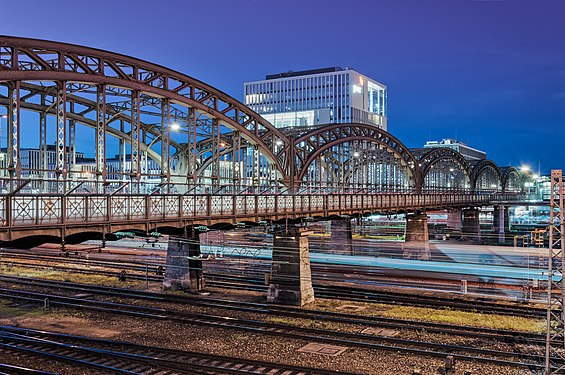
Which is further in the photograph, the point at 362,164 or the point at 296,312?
the point at 362,164

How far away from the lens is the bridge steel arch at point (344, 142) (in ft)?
164

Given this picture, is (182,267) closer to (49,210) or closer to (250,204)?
(250,204)

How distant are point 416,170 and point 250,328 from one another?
58273 millimetres

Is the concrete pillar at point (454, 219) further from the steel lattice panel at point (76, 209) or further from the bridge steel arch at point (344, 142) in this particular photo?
the steel lattice panel at point (76, 209)

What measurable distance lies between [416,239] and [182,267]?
31568mm

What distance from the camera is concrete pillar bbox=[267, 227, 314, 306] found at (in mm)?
31203

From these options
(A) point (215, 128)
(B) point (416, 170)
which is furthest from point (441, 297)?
(B) point (416, 170)

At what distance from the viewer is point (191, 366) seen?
746 inches

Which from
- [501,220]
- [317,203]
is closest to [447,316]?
[317,203]

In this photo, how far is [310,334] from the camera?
24156 mm

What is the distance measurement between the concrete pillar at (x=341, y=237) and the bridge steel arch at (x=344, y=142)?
6.41 meters

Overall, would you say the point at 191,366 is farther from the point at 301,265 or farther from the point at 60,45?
the point at 60,45

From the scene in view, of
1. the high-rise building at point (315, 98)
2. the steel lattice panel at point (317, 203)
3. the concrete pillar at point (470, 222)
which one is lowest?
the concrete pillar at point (470, 222)

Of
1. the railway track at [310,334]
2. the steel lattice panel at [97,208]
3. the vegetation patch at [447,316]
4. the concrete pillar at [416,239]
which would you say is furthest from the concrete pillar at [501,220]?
the steel lattice panel at [97,208]
